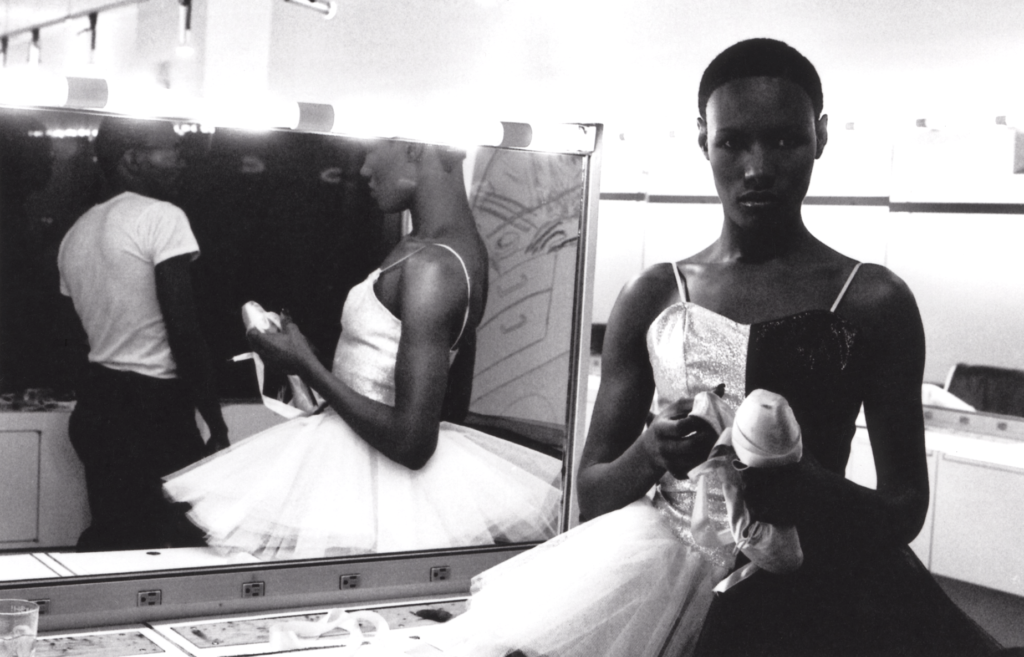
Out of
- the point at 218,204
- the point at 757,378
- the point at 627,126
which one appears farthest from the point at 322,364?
the point at 627,126

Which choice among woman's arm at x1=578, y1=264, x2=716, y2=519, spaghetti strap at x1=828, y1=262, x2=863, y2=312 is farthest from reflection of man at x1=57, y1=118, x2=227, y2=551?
spaghetti strap at x1=828, y1=262, x2=863, y2=312

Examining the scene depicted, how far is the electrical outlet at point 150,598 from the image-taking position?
1.50 metres

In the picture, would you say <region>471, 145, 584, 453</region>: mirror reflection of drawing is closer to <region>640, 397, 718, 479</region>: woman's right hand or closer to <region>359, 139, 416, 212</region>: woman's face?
<region>359, 139, 416, 212</region>: woman's face

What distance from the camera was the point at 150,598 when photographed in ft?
4.95

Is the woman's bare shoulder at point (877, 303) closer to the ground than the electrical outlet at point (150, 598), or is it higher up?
higher up

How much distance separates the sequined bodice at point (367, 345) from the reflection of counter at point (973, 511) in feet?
9.32

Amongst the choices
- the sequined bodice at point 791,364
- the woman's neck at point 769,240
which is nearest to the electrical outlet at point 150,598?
the sequined bodice at point 791,364

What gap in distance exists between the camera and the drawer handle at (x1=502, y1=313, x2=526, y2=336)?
1.76 metres

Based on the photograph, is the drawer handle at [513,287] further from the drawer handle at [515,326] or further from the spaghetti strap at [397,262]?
the spaghetti strap at [397,262]

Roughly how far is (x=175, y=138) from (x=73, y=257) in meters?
0.19

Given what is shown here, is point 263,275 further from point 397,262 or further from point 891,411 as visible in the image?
point 891,411

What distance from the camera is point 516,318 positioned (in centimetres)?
177

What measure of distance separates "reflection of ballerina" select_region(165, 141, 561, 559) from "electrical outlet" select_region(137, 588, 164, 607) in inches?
3.8

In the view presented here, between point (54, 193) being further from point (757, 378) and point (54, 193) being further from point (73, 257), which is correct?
point (757, 378)
